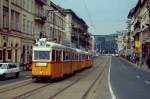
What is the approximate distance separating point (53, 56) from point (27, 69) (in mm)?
27087

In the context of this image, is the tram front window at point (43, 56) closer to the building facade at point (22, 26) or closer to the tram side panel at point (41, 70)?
the tram side panel at point (41, 70)

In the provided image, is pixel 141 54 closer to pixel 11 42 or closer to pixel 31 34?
pixel 31 34

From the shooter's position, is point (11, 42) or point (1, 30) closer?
point (1, 30)

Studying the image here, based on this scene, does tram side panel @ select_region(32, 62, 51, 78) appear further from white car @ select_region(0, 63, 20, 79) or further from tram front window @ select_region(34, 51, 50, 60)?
white car @ select_region(0, 63, 20, 79)

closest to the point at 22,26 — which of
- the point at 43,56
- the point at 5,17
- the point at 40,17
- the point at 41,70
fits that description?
the point at 5,17

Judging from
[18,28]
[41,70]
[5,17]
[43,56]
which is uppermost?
[5,17]

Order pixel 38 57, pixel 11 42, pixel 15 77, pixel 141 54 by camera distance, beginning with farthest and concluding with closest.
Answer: pixel 141 54 < pixel 11 42 < pixel 15 77 < pixel 38 57

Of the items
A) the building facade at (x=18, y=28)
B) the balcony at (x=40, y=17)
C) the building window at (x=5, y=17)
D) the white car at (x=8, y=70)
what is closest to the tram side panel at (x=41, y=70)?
the white car at (x=8, y=70)

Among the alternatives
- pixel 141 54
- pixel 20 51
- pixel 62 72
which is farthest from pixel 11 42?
pixel 141 54

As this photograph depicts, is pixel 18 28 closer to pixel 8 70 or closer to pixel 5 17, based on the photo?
pixel 5 17

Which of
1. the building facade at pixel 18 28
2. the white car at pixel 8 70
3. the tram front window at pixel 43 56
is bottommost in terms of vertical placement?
the white car at pixel 8 70

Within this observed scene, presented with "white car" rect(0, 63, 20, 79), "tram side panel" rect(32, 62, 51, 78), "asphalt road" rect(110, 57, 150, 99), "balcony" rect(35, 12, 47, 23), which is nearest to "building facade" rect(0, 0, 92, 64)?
"balcony" rect(35, 12, 47, 23)

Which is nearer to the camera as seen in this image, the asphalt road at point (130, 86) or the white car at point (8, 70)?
the asphalt road at point (130, 86)

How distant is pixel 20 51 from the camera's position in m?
68.1
